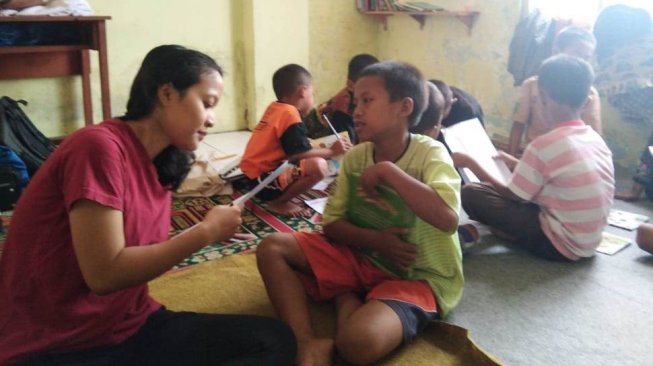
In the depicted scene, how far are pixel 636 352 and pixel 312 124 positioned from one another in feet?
6.41

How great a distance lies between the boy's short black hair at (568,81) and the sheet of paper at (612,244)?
56cm

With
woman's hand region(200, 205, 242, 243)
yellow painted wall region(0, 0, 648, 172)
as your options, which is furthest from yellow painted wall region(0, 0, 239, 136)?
woman's hand region(200, 205, 242, 243)

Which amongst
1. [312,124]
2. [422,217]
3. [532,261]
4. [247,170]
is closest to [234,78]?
[312,124]

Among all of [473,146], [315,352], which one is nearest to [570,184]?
[473,146]

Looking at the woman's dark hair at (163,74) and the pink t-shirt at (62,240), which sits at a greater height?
the woman's dark hair at (163,74)

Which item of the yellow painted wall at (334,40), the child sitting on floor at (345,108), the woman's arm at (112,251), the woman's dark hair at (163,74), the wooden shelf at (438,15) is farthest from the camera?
the yellow painted wall at (334,40)

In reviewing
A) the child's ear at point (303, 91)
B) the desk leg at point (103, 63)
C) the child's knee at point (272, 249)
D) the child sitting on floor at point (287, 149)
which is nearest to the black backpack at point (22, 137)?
the desk leg at point (103, 63)

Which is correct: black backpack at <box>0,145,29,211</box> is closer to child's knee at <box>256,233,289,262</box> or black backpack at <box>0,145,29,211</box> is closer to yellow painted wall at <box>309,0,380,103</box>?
child's knee at <box>256,233,289,262</box>

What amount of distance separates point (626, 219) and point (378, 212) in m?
1.43

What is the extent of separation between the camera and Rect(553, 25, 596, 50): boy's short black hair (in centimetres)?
271

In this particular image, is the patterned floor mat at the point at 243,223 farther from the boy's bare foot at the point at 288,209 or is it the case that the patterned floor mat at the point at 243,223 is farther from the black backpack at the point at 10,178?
the black backpack at the point at 10,178

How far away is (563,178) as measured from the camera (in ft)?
6.30

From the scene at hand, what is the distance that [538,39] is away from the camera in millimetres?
3180

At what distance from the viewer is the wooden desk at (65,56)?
111 inches
